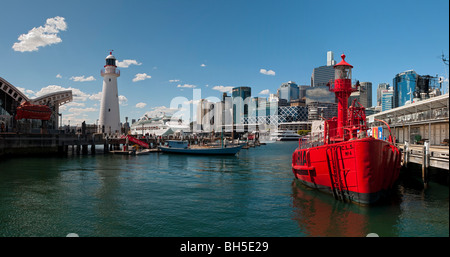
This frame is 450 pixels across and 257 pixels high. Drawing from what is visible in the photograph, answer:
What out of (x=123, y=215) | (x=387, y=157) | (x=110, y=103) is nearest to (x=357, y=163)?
(x=387, y=157)

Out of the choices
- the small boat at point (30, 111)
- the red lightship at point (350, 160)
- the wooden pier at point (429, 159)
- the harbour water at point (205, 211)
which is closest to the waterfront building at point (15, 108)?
the small boat at point (30, 111)

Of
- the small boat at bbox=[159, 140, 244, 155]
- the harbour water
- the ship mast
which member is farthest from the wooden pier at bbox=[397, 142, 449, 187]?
the small boat at bbox=[159, 140, 244, 155]

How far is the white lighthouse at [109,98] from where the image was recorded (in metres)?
64.1

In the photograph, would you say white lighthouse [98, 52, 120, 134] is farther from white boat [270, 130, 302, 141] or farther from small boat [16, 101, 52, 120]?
white boat [270, 130, 302, 141]

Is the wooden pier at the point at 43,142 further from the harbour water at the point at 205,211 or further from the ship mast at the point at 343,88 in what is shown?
the ship mast at the point at 343,88

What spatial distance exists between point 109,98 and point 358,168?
61400mm

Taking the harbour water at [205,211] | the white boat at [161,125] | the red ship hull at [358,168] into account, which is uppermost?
the white boat at [161,125]

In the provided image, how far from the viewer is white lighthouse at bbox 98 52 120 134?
64.1 metres

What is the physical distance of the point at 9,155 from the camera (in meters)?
46.5

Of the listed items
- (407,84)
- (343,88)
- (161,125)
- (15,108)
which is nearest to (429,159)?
(343,88)

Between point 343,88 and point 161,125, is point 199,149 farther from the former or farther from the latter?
point 161,125

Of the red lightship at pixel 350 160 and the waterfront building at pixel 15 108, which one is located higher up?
the waterfront building at pixel 15 108

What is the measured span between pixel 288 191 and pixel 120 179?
683 inches
